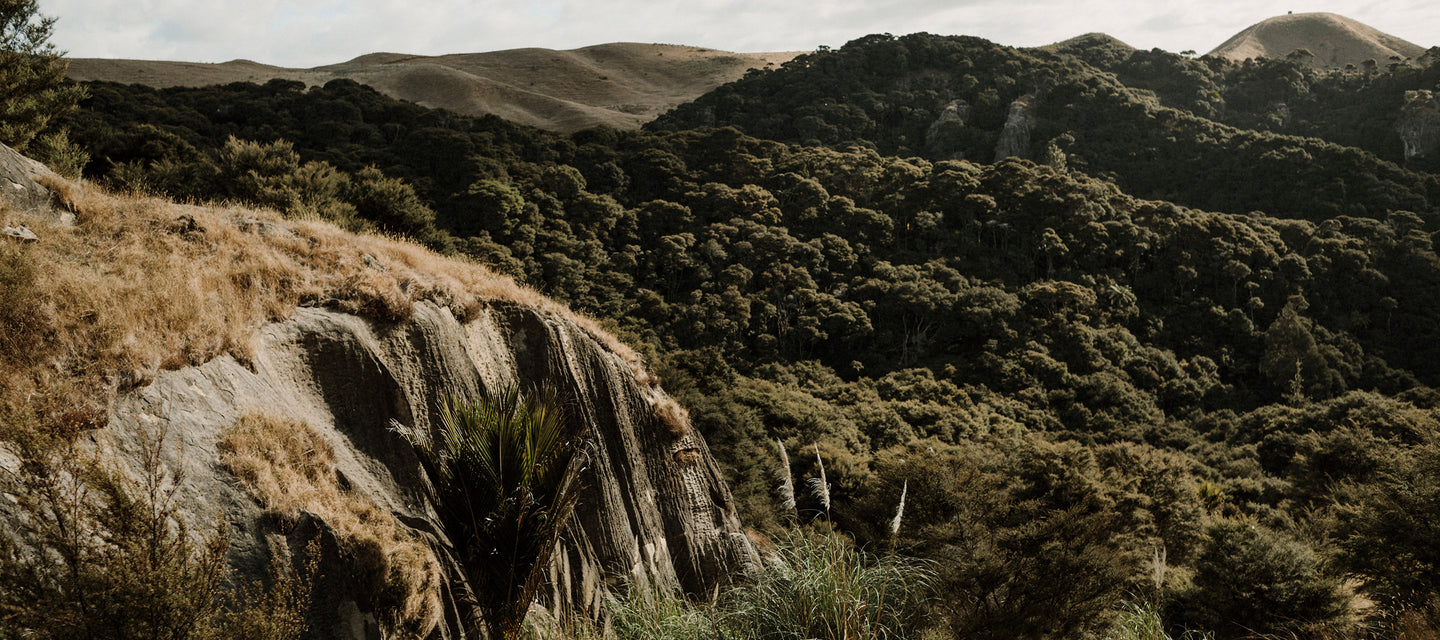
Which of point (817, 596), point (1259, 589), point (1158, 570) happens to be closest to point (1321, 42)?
point (1259, 589)

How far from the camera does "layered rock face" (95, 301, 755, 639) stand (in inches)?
218

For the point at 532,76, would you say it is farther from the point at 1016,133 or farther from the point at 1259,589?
the point at 1259,589

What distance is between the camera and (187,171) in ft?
76.1

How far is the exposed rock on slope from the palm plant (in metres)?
0.45

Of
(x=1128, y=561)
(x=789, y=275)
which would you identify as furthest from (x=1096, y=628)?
(x=789, y=275)

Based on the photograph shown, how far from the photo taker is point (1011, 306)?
169ft

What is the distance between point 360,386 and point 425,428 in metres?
0.92

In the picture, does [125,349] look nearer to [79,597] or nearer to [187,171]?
[79,597]

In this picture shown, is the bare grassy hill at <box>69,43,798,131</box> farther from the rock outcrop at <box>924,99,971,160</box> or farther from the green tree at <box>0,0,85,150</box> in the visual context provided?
the green tree at <box>0,0,85,150</box>

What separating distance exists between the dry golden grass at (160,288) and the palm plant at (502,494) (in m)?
2.09

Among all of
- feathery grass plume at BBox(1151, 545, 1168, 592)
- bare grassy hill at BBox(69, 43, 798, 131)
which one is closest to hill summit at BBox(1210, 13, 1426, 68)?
bare grassy hill at BBox(69, 43, 798, 131)

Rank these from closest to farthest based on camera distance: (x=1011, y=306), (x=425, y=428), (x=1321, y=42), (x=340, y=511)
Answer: (x=340, y=511)
(x=425, y=428)
(x=1011, y=306)
(x=1321, y=42)

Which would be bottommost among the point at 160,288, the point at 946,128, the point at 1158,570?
the point at 1158,570

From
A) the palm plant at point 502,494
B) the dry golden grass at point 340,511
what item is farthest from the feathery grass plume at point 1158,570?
the dry golden grass at point 340,511
